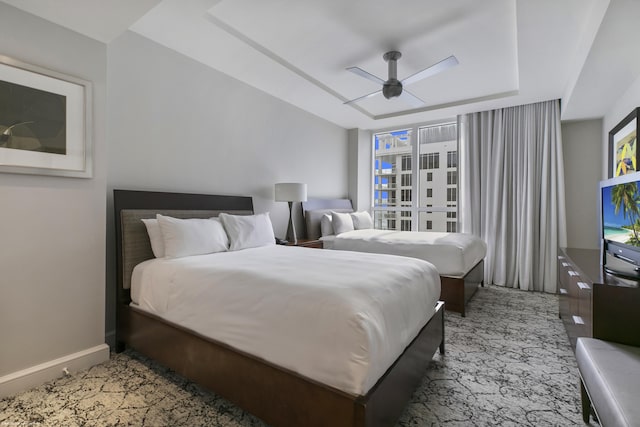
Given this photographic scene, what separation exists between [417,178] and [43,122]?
5073mm

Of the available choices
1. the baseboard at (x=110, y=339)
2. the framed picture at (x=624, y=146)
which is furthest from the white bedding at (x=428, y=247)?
the baseboard at (x=110, y=339)

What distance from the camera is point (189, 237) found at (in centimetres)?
242

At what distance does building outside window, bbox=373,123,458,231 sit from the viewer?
524 centimetres

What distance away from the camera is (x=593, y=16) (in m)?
2.16

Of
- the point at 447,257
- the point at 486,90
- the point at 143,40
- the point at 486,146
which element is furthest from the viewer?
the point at 486,146

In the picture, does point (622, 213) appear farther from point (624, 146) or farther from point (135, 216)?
point (135, 216)

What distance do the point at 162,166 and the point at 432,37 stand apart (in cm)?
273

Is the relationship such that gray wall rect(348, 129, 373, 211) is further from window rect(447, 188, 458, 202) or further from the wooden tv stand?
the wooden tv stand

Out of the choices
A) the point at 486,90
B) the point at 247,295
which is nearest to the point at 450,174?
the point at 486,90

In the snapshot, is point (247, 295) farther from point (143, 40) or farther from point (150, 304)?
point (143, 40)

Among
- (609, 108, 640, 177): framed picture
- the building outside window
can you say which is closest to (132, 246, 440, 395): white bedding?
(609, 108, 640, 177): framed picture

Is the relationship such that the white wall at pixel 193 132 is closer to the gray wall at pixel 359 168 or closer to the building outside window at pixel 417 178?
the gray wall at pixel 359 168

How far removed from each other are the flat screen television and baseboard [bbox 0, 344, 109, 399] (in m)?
3.50

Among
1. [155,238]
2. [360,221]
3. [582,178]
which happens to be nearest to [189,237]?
[155,238]
